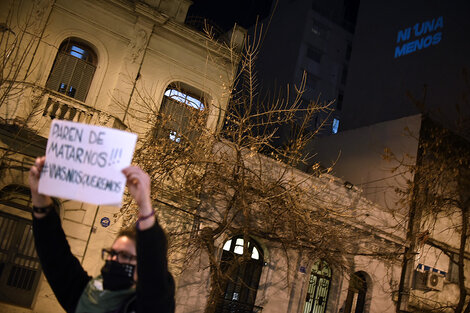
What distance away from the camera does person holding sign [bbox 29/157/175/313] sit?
1.82 metres

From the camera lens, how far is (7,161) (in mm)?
10164

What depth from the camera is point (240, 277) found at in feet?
42.6

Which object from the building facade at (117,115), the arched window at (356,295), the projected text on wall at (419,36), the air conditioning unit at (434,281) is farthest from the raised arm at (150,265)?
the projected text on wall at (419,36)

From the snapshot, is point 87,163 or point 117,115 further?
point 117,115

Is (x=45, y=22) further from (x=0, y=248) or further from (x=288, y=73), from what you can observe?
(x=288, y=73)

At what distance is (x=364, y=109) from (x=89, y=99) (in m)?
14.7

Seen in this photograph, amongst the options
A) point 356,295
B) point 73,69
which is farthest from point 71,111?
point 356,295

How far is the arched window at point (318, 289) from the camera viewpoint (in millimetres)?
14195

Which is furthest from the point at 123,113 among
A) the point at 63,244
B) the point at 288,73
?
the point at 288,73

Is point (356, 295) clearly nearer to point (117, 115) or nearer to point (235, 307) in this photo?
point (235, 307)

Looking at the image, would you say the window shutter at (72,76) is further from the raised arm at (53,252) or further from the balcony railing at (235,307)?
the raised arm at (53,252)

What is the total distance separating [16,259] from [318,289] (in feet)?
31.6

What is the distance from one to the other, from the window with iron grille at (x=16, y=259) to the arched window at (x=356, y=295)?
1043 centimetres

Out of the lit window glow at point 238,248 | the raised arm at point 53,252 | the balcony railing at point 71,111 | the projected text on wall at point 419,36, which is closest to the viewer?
the raised arm at point 53,252
